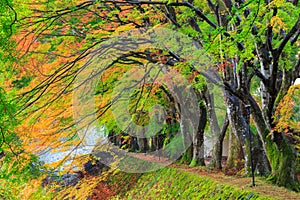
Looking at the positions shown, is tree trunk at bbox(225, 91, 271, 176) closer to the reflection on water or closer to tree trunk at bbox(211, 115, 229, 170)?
tree trunk at bbox(211, 115, 229, 170)

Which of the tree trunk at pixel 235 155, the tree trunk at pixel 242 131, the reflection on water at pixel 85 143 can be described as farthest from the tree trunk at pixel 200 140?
the reflection on water at pixel 85 143

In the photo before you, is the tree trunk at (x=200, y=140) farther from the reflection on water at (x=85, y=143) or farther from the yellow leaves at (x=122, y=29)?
the yellow leaves at (x=122, y=29)

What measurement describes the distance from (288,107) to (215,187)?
2746 millimetres

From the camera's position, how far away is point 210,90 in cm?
1036

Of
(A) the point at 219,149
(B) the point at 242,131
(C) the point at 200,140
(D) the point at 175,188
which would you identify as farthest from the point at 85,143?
(B) the point at 242,131

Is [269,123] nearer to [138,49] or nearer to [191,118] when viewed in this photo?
[138,49]

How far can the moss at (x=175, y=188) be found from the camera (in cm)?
763

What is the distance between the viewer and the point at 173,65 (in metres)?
8.45

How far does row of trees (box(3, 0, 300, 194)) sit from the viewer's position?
21.0ft

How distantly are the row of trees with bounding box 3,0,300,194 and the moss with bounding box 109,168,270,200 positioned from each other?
38.7 inches

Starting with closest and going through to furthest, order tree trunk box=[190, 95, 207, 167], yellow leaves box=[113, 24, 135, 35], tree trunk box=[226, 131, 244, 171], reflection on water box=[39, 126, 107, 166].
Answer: yellow leaves box=[113, 24, 135, 35] < reflection on water box=[39, 126, 107, 166] < tree trunk box=[226, 131, 244, 171] < tree trunk box=[190, 95, 207, 167]

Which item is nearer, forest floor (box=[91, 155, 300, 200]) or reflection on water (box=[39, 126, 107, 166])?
forest floor (box=[91, 155, 300, 200])

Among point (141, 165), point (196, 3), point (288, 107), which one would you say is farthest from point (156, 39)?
point (141, 165)

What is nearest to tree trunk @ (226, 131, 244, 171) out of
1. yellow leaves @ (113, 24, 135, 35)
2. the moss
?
the moss
